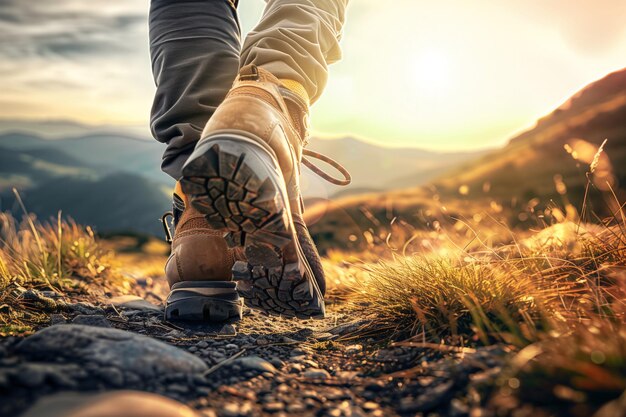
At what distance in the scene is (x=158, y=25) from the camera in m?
2.15

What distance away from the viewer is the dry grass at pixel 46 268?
6.69 feet

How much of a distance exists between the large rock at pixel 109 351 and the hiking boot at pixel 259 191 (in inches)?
16.5

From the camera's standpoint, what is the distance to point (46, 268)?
299 centimetres

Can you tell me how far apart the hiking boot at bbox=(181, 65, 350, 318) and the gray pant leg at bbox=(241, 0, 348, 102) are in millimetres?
114

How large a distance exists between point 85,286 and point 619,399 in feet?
9.31

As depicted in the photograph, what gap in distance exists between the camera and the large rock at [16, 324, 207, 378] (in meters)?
1.16

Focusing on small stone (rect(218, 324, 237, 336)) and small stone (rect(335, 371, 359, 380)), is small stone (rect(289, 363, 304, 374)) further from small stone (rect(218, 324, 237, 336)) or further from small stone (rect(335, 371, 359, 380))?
small stone (rect(218, 324, 237, 336))

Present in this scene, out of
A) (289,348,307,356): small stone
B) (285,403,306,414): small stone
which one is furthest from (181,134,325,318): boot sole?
(285,403,306,414): small stone

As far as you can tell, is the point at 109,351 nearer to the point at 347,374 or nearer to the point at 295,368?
the point at 295,368

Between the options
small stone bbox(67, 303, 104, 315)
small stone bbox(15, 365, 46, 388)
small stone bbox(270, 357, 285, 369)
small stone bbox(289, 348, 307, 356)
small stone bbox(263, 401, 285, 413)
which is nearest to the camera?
small stone bbox(15, 365, 46, 388)

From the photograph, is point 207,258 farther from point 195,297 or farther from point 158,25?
point 158,25

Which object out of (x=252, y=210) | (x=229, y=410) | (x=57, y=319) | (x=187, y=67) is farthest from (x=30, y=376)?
(x=187, y=67)

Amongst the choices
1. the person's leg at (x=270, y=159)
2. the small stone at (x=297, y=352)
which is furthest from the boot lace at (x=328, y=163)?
the small stone at (x=297, y=352)

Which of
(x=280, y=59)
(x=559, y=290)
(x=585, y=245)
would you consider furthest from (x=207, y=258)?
(x=585, y=245)
